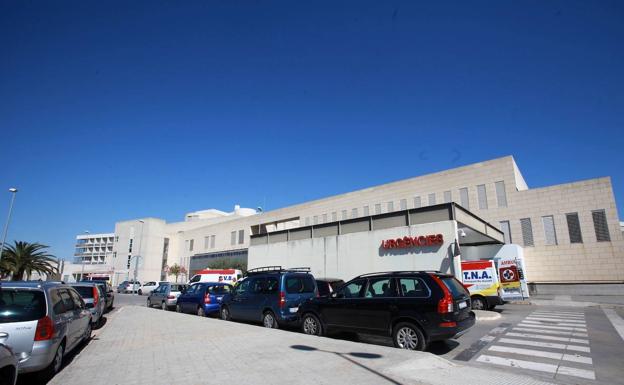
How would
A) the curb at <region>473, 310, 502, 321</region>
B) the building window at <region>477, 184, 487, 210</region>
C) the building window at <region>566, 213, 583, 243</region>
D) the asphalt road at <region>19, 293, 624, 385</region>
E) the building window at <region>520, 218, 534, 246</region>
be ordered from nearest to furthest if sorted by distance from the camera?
1. the asphalt road at <region>19, 293, 624, 385</region>
2. the curb at <region>473, 310, 502, 321</region>
3. the building window at <region>566, 213, 583, 243</region>
4. the building window at <region>520, 218, 534, 246</region>
5. the building window at <region>477, 184, 487, 210</region>

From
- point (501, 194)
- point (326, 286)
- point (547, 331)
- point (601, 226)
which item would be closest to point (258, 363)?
point (326, 286)

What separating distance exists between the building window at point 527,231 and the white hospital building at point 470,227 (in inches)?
3.3

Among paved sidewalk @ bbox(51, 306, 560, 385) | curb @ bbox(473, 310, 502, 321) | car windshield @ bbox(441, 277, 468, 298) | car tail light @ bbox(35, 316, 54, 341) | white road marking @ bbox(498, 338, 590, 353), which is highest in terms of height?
car windshield @ bbox(441, 277, 468, 298)

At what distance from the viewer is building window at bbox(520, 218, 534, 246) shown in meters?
34.5

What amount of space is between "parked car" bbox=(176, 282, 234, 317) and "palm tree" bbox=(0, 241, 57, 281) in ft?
77.3

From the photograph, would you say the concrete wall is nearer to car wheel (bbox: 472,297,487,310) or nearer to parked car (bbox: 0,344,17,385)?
car wheel (bbox: 472,297,487,310)

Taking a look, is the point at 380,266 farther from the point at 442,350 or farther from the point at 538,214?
the point at 538,214

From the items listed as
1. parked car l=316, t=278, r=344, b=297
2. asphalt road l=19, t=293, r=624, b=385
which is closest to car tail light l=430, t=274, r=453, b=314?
asphalt road l=19, t=293, r=624, b=385

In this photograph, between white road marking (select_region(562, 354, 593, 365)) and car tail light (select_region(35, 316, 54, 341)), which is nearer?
car tail light (select_region(35, 316, 54, 341))

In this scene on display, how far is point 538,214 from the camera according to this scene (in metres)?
34.2

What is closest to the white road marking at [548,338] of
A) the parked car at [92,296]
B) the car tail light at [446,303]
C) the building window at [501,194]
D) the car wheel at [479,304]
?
the car tail light at [446,303]

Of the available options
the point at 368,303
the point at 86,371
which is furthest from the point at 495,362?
the point at 86,371

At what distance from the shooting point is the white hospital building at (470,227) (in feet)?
64.0

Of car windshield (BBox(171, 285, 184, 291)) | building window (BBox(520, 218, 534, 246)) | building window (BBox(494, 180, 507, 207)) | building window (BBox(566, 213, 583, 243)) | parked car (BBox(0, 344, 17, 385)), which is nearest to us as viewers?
parked car (BBox(0, 344, 17, 385))
